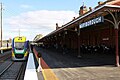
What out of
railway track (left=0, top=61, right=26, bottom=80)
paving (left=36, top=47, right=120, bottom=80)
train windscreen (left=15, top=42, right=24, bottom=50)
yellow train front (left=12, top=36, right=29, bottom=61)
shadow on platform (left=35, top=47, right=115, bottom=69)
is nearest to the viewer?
paving (left=36, top=47, right=120, bottom=80)

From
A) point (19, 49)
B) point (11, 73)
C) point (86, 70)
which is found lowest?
point (11, 73)

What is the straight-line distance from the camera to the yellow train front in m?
32.3

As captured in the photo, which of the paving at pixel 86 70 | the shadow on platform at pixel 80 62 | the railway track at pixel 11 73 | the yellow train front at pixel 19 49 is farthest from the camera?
the yellow train front at pixel 19 49

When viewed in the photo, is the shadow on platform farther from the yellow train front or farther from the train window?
the train window

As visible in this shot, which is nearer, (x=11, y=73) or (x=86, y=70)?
(x=86, y=70)

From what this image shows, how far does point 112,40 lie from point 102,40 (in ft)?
15.3

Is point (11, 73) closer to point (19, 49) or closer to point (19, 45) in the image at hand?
point (19, 49)

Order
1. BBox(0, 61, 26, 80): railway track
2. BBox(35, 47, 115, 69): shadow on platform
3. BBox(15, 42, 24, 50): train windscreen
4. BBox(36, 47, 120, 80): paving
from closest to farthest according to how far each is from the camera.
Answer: BBox(36, 47, 120, 80): paving < BBox(0, 61, 26, 80): railway track < BBox(35, 47, 115, 69): shadow on platform < BBox(15, 42, 24, 50): train windscreen

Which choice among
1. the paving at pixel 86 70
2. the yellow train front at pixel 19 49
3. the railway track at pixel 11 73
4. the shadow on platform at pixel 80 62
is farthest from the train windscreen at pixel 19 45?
the paving at pixel 86 70

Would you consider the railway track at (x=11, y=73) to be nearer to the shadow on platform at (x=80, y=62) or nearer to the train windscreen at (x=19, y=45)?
the shadow on platform at (x=80, y=62)

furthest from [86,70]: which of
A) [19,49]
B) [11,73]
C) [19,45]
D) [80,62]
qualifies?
[19,45]

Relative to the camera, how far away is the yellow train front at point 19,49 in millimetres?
32312

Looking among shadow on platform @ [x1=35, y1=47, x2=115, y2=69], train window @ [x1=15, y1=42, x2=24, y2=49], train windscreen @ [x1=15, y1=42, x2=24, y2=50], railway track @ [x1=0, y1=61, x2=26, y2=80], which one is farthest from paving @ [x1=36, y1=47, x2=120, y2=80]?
train window @ [x1=15, y1=42, x2=24, y2=49]

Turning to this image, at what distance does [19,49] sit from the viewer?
32.4 metres
